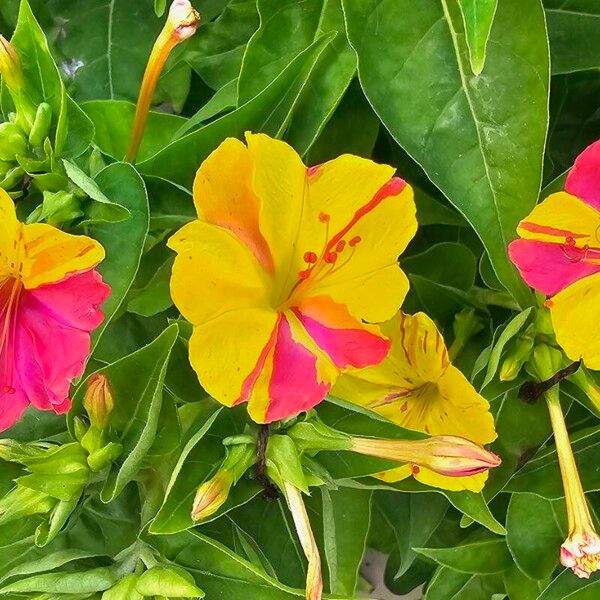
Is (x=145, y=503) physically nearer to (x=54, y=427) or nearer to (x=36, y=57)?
(x=54, y=427)

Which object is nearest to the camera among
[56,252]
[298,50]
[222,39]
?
[56,252]

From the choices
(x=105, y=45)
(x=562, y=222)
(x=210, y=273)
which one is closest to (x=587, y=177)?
(x=562, y=222)

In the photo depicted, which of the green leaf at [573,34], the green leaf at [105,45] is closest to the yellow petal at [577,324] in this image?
the green leaf at [573,34]

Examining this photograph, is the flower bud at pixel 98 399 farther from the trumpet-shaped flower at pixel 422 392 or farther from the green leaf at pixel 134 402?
the trumpet-shaped flower at pixel 422 392

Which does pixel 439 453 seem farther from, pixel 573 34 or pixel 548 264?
pixel 573 34

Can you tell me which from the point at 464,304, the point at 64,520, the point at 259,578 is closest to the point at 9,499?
the point at 64,520

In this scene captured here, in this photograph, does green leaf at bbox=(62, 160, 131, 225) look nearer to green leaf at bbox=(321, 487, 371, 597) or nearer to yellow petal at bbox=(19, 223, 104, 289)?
yellow petal at bbox=(19, 223, 104, 289)
